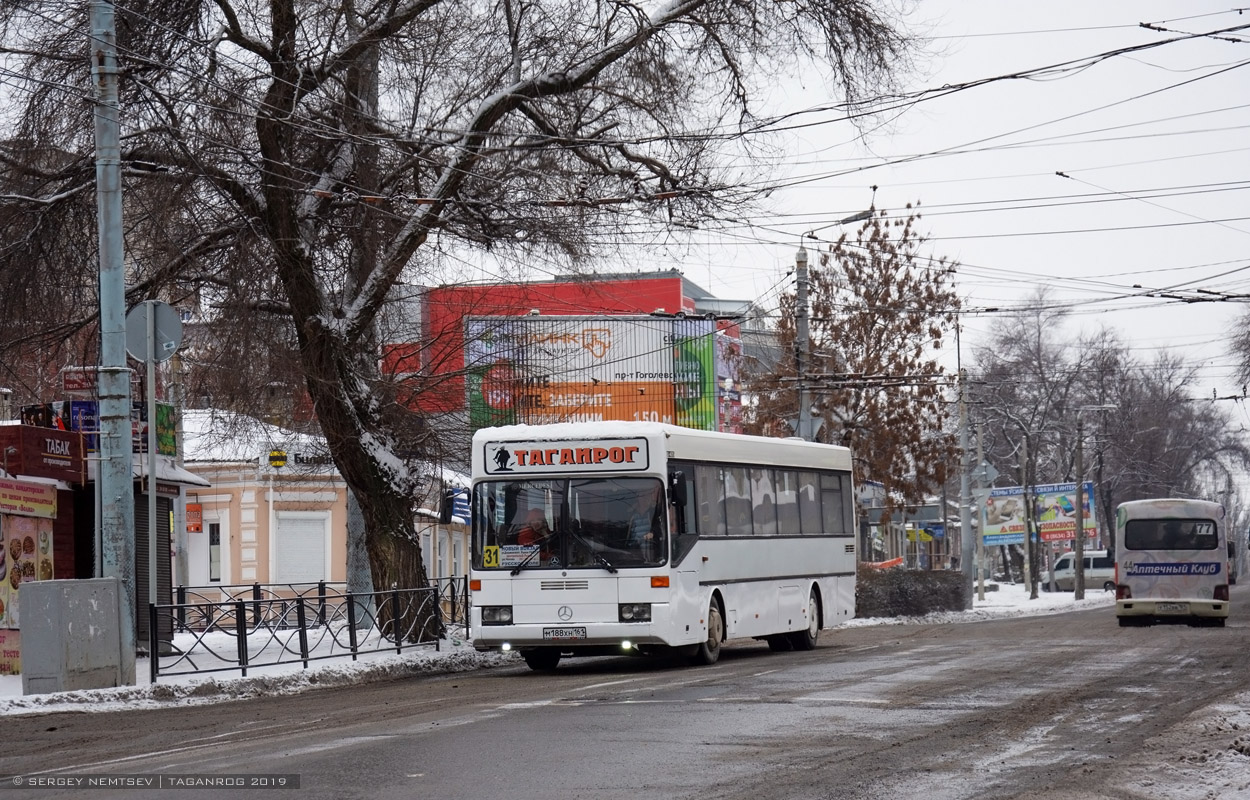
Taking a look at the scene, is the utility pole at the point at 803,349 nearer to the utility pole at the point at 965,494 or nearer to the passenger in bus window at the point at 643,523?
the utility pole at the point at 965,494

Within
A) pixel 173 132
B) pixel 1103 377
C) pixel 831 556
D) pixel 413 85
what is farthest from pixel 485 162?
pixel 1103 377

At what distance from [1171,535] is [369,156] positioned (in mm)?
21716

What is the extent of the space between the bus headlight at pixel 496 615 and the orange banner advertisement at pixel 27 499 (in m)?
5.59

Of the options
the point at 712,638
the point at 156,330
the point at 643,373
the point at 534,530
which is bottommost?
the point at 712,638

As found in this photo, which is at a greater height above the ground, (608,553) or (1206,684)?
(608,553)

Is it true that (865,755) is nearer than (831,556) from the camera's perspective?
Yes

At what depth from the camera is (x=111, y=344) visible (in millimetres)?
17828

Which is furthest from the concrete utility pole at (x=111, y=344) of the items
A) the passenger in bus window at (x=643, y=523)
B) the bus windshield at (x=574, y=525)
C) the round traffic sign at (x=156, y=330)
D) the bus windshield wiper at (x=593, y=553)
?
the passenger in bus window at (x=643, y=523)

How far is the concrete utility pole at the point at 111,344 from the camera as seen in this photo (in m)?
17.7

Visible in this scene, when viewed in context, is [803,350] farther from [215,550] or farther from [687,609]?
[215,550]

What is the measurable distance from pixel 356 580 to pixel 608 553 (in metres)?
10.5

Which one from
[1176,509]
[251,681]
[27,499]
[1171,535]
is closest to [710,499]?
[251,681]

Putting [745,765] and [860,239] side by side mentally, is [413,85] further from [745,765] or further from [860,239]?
[860,239]

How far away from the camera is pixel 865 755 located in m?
10.4
